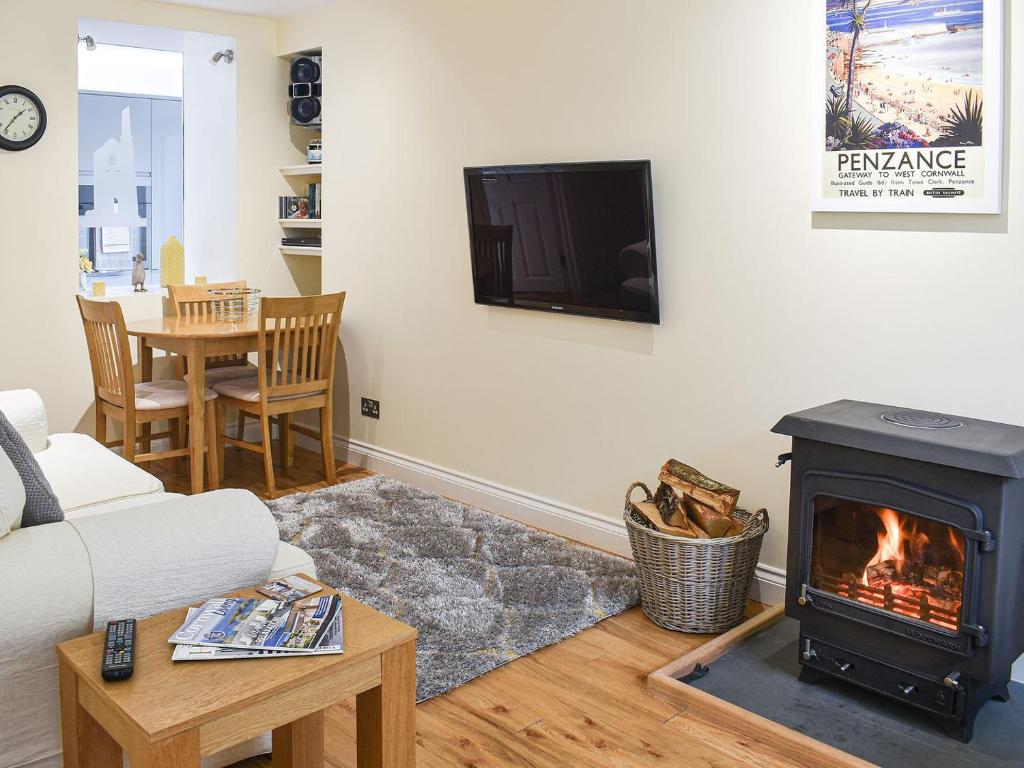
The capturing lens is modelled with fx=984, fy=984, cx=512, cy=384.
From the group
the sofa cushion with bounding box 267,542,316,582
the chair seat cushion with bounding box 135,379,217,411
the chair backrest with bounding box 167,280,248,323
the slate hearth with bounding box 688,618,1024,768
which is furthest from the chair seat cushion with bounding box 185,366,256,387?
the slate hearth with bounding box 688,618,1024,768

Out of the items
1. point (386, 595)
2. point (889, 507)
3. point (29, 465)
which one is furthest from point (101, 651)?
point (889, 507)

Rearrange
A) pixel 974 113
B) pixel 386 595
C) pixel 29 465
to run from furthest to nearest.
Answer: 1. pixel 386 595
2. pixel 974 113
3. pixel 29 465

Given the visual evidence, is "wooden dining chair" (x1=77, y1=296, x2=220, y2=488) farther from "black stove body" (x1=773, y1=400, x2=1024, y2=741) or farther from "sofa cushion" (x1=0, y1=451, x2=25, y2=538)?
"black stove body" (x1=773, y1=400, x2=1024, y2=741)

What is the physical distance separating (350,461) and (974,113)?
3530 millimetres

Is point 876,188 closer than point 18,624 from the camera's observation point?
No

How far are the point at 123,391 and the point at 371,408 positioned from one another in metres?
1.23

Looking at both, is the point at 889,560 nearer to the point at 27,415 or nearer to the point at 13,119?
the point at 27,415

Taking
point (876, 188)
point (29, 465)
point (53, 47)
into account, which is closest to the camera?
point (29, 465)

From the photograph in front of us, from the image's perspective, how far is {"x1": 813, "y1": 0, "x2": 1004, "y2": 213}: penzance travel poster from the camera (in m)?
2.67

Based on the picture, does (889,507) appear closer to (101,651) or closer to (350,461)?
(101,651)

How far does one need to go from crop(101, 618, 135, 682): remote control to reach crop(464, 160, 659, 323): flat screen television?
224 cm

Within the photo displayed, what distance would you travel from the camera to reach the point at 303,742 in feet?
7.16

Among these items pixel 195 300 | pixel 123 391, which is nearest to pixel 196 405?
pixel 123 391

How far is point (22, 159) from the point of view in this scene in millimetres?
4645
